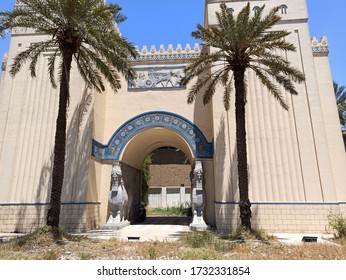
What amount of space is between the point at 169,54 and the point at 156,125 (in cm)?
421

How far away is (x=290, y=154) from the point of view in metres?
11.6

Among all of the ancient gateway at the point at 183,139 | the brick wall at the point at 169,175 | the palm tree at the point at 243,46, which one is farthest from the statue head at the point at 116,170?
the brick wall at the point at 169,175

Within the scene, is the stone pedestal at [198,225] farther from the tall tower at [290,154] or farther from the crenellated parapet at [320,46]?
the crenellated parapet at [320,46]

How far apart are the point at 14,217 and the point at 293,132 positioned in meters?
13.1

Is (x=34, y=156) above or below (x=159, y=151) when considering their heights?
below

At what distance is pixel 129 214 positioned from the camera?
14.6 metres

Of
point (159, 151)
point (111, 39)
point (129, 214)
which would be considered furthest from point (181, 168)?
point (111, 39)

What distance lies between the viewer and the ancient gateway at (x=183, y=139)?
11.2 meters

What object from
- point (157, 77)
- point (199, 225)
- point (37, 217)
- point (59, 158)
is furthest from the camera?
point (157, 77)

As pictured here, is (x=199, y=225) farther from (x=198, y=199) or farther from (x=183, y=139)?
(x=183, y=139)

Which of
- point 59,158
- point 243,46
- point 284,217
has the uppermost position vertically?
point 243,46

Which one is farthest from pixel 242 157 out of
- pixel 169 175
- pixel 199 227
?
pixel 169 175

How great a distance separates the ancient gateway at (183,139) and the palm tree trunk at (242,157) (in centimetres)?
183
